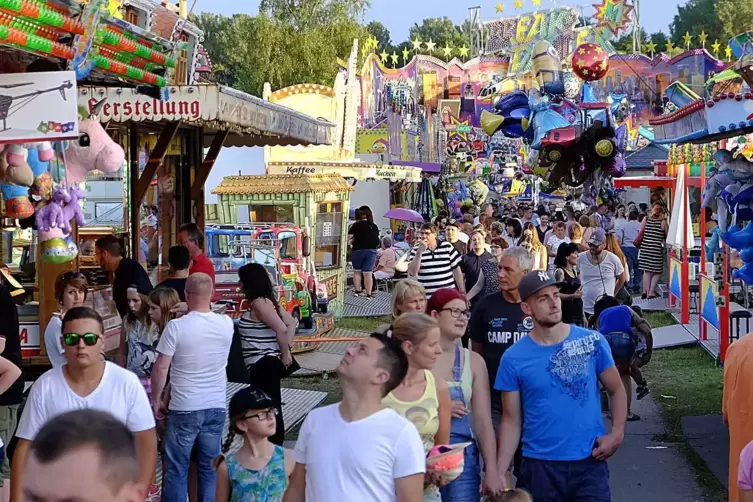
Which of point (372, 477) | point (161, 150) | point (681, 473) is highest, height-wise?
point (161, 150)

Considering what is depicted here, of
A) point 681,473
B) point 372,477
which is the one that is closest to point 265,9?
point 681,473

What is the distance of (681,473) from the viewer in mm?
8383

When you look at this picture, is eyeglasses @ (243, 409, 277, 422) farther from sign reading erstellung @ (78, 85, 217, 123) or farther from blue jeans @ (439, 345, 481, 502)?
sign reading erstellung @ (78, 85, 217, 123)

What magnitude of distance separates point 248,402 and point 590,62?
17.5m

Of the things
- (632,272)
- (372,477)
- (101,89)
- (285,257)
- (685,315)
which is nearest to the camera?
(372,477)

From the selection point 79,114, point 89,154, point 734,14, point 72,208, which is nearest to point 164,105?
point 79,114

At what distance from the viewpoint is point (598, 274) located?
11.8 m

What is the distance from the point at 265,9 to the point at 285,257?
3950cm

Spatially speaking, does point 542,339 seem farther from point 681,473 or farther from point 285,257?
point 285,257

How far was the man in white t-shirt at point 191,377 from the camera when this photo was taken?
645 centimetres

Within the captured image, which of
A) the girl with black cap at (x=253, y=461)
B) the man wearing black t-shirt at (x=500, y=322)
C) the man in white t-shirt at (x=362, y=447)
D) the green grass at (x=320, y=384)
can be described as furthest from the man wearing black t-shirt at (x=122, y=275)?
the man in white t-shirt at (x=362, y=447)

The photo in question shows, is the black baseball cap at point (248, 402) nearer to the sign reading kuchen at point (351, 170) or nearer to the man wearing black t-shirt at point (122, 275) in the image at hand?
the man wearing black t-shirt at point (122, 275)

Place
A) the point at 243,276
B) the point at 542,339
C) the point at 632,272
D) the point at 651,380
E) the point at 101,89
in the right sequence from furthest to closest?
1. the point at 632,272
2. the point at 651,380
3. the point at 101,89
4. the point at 243,276
5. the point at 542,339

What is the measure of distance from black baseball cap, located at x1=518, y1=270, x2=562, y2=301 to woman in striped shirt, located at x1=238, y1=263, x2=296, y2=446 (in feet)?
7.30
